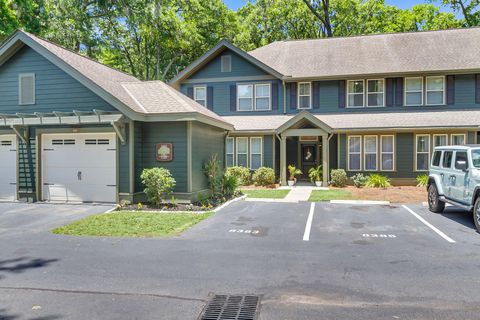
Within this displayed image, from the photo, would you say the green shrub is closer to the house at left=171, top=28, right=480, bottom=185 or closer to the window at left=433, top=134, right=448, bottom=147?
the house at left=171, top=28, right=480, bottom=185

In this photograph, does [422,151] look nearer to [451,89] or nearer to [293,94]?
[451,89]

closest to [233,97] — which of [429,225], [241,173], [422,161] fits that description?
[241,173]

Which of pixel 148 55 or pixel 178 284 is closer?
pixel 178 284

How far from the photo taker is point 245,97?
2272 cm

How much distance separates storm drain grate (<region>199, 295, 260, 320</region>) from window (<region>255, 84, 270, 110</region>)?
60.1ft

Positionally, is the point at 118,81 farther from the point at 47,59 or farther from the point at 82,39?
the point at 82,39

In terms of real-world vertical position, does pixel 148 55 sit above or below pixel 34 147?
above

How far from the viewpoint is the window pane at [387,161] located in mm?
19828

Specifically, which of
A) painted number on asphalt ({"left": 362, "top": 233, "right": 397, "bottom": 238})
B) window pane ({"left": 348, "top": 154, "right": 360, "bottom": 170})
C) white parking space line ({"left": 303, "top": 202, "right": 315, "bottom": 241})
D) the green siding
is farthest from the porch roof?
painted number on asphalt ({"left": 362, "top": 233, "right": 397, "bottom": 238})

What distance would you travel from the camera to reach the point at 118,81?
15.1 m

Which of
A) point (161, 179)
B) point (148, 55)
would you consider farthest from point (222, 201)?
point (148, 55)

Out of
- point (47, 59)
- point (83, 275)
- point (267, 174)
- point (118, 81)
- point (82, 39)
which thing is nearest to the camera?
point (83, 275)

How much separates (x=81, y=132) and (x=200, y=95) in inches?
433

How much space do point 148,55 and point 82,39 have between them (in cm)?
764
